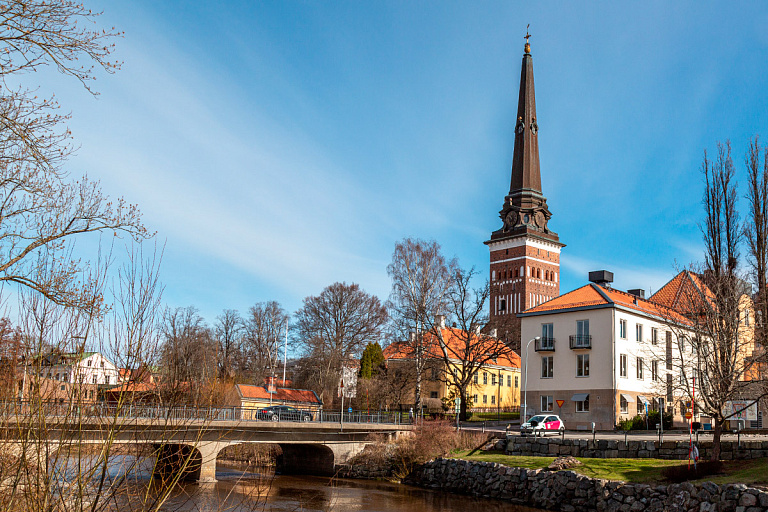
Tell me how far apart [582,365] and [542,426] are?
892 centimetres

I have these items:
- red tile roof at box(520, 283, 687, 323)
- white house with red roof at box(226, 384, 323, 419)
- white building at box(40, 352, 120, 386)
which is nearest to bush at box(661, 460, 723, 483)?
red tile roof at box(520, 283, 687, 323)

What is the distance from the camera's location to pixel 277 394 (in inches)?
2295

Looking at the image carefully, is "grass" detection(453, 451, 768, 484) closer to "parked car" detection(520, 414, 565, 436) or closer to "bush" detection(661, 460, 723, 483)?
"bush" detection(661, 460, 723, 483)

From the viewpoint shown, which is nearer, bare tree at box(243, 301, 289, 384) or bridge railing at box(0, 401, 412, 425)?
bridge railing at box(0, 401, 412, 425)

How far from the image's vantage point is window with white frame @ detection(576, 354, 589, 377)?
49.9m

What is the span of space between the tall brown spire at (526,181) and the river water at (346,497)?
209 feet

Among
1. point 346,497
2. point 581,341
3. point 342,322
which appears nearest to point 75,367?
point 346,497

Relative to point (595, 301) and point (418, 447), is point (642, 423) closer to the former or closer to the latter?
point (595, 301)

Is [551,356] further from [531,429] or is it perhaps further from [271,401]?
[271,401]

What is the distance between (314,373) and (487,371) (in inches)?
749

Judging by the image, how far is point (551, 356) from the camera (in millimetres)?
52125

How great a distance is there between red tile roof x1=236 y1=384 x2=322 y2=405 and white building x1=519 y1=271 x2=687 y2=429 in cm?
1951

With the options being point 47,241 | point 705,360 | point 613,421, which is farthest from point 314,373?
point 47,241

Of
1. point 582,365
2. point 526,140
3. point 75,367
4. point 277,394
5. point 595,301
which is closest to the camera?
point 75,367
